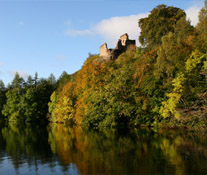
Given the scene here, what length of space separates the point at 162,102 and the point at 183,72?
497 cm

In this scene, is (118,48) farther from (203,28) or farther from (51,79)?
(203,28)

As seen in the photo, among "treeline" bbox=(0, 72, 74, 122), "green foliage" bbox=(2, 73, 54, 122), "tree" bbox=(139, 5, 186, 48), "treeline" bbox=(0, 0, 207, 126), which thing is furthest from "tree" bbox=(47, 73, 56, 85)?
"tree" bbox=(139, 5, 186, 48)

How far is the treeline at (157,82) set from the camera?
31328 mm

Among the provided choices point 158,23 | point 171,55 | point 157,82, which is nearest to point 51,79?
point 158,23

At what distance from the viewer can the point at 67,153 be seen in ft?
60.0

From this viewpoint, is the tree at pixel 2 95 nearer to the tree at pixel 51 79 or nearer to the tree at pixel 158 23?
the tree at pixel 51 79

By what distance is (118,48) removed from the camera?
67.5 m

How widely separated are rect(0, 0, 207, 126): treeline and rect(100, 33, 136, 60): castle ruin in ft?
53.1

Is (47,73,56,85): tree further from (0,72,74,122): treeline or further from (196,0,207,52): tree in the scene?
(196,0,207,52): tree

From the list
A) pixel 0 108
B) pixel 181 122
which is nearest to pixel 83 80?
pixel 181 122

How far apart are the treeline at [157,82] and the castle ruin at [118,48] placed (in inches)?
637

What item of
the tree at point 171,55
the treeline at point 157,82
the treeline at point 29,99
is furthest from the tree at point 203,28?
the treeline at point 29,99

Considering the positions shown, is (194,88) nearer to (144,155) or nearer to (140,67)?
(140,67)

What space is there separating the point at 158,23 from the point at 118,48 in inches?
763
